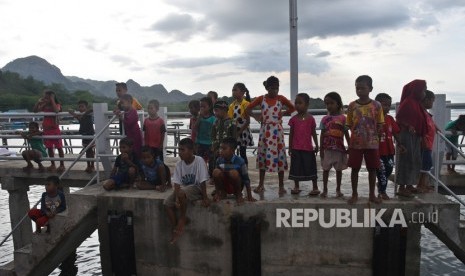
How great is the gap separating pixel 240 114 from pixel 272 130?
2.37ft

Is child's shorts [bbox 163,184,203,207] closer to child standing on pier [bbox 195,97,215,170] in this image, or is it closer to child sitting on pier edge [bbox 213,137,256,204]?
child sitting on pier edge [bbox 213,137,256,204]

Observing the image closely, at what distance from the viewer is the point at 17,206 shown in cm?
805

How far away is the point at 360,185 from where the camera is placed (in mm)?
5418

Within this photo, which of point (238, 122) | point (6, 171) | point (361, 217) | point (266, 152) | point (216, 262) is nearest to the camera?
point (361, 217)

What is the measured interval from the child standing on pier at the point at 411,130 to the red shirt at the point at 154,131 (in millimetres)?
Result: 3536

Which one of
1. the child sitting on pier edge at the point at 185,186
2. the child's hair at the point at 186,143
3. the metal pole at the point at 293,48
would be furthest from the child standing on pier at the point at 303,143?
the metal pole at the point at 293,48

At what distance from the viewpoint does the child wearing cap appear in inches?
208

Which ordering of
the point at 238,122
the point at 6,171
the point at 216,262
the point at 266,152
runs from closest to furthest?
Result: 1. the point at 216,262
2. the point at 266,152
3. the point at 238,122
4. the point at 6,171

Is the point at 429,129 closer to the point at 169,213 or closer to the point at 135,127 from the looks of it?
the point at 169,213

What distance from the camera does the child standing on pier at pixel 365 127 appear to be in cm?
434

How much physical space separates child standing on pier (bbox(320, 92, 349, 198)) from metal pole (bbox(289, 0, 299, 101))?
2.56m

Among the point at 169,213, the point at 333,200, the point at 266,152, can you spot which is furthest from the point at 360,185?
the point at 169,213

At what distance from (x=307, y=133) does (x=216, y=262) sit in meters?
2.05

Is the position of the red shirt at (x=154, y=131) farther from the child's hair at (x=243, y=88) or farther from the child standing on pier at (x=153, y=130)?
the child's hair at (x=243, y=88)
